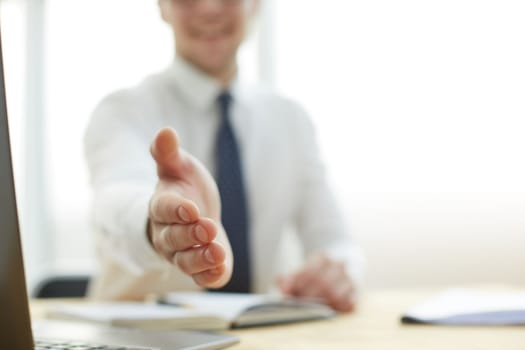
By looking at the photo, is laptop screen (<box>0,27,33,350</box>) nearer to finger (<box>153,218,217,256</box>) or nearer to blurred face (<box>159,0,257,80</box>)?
finger (<box>153,218,217,256</box>)

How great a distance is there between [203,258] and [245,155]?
1.22 metres

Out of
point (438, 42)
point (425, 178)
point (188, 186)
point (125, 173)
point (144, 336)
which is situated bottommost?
point (144, 336)

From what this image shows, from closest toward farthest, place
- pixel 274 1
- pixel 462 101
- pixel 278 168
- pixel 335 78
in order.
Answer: pixel 278 168, pixel 462 101, pixel 335 78, pixel 274 1

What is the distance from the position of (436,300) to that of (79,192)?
288cm

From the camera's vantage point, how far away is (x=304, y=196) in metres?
2.04

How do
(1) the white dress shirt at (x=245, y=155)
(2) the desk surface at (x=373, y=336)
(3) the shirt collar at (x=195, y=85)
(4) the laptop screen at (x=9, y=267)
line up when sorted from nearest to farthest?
(4) the laptop screen at (x=9, y=267) → (2) the desk surface at (x=373, y=336) → (1) the white dress shirt at (x=245, y=155) → (3) the shirt collar at (x=195, y=85)

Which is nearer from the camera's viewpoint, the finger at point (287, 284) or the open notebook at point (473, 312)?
the open notebook at point (473, 312)

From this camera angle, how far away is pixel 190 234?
2.44 ft

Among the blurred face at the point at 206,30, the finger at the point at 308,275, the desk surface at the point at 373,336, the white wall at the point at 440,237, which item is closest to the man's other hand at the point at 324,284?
the finger at the point at 308,275

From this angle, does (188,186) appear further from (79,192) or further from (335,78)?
(79,192)

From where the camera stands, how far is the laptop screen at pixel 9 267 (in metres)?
0.55

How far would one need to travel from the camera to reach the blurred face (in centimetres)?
199

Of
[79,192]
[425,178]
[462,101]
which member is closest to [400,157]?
[425,178]

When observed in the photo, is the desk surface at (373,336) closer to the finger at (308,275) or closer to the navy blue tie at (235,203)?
the finger at (308,275)
